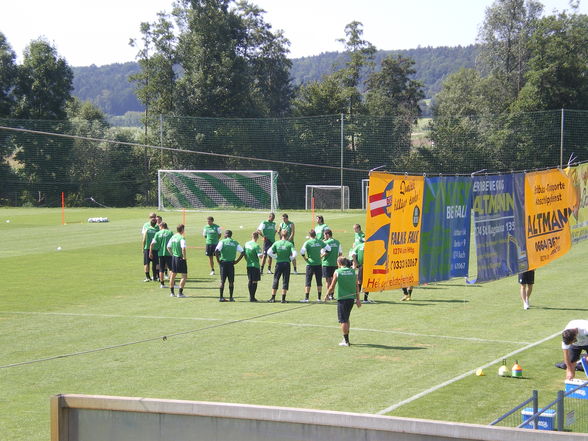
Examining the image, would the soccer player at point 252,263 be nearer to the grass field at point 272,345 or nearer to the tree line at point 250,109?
the grass field at point 272,345

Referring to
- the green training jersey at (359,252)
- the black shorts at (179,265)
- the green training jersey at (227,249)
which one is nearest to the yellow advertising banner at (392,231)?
the green training jersey at (359,252)

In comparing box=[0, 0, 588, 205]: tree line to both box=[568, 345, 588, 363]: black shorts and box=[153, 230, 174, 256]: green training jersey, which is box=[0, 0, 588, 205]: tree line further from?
box=[568, 345, 588, 363]: black shorts

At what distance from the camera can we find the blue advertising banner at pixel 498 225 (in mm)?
14484

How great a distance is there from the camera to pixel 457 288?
2378 centimetres

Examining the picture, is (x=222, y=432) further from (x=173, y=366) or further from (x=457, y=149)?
(x=457, y=149)

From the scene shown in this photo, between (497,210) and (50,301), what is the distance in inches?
487

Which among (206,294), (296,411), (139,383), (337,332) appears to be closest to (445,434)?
(296,411)

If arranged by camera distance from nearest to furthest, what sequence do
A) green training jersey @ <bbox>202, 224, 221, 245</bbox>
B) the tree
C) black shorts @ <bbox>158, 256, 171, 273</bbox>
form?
1. black shorts @ <bbox>158, 256, 171, 273</bbox>
2. green training jersey @ <bbox>202, 224, 221, 245</bbox>
3. the tree

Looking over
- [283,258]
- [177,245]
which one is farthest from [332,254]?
[177,245]

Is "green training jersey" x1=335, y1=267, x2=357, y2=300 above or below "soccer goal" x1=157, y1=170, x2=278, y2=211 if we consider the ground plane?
below

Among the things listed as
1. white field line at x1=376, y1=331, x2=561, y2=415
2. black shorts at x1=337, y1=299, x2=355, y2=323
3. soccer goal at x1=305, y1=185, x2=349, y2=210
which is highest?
soccer goal at x1=305, y1=185, x2=349, y2=210

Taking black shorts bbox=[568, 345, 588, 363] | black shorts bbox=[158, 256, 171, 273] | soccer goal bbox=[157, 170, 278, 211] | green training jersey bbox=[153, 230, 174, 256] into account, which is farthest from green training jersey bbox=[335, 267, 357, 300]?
soccer goal bbox=[157, 170, 278, 211]

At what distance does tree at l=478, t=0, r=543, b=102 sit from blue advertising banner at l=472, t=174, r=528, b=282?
183ft

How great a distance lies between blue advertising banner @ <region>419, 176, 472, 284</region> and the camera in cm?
1338
